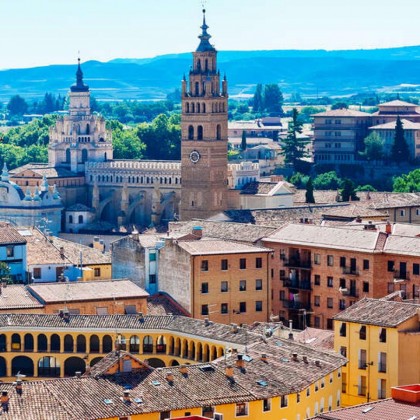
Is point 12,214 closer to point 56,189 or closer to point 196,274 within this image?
point 56,189

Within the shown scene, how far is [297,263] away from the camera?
8200 centimetres

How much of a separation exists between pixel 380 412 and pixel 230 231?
127 ft

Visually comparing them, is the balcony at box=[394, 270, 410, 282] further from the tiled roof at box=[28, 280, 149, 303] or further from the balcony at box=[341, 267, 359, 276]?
the tiled roof at box=[28, 280, 149, 303]

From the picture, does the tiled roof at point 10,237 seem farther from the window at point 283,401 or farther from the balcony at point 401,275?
the window at point 283,401

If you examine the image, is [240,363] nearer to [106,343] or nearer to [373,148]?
[106,343]

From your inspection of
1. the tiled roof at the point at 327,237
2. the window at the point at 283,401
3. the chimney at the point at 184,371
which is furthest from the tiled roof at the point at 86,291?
the window at the point at 283,401

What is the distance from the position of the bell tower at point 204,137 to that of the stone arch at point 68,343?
61.3 m

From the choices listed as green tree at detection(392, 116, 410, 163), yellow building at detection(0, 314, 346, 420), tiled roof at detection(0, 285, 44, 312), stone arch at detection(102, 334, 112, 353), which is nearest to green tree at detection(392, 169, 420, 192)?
green tree at detection(392, 116, 410, 163)

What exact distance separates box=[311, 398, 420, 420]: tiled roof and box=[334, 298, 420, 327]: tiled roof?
13.1 metres

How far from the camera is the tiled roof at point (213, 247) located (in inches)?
3059

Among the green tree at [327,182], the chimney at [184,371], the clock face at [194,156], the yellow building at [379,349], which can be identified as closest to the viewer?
the chimney at [184,371]

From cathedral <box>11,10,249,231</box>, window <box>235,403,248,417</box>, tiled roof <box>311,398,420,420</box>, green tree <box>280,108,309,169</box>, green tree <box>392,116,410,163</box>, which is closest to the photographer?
tiled roof <box>311,398,420,420</box>

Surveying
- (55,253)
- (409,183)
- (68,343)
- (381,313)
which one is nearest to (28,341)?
(68,343)

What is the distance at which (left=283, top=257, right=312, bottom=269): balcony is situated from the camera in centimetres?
8150
